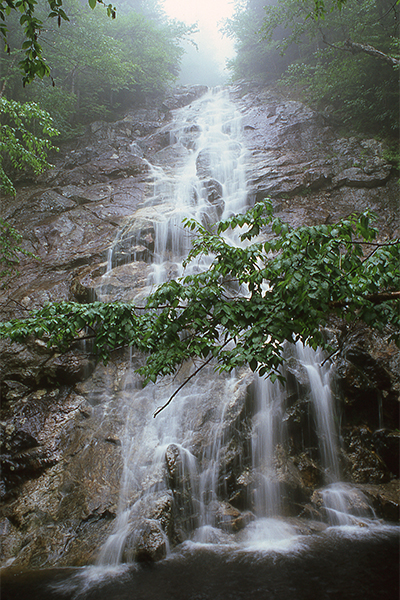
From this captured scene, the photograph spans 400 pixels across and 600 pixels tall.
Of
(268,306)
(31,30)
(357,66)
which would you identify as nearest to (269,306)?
(268,306)

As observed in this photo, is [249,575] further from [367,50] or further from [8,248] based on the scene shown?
[367,50]

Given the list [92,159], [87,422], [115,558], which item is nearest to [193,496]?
[115,558]

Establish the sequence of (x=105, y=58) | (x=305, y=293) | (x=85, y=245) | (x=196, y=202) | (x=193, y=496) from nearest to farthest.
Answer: (x=305, y=293) < (x=193, y=496) < (x=85, y=245) < (x=196, y=202) < (x=105, y=58)

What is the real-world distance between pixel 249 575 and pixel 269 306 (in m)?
3.63

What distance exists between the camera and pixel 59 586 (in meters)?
4.19

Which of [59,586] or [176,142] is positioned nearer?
[59,586]

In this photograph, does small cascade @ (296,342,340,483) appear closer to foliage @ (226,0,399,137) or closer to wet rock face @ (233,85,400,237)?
wet rock face @ (233,85,400,237)

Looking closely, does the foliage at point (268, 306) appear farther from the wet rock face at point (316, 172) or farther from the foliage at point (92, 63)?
the foliage at point (92, 63)

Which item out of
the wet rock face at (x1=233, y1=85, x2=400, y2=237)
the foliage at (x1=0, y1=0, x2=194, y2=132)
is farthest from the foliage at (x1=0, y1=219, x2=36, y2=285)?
the foliage at (x1=0, y1=0, x2=194, y2=132)

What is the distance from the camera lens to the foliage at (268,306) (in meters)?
2.56

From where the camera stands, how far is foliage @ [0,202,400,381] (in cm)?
256

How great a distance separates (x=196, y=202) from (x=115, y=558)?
1103 cm

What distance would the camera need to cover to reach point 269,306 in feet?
9.69

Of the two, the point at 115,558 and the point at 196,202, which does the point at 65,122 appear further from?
the point at 115,558
